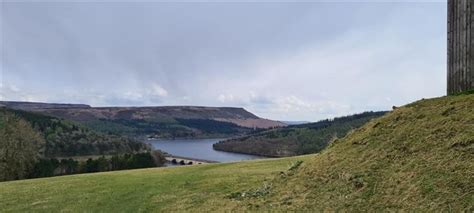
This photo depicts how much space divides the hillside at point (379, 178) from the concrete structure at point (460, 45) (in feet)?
3.76

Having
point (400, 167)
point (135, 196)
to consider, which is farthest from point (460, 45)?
point (135, 196)

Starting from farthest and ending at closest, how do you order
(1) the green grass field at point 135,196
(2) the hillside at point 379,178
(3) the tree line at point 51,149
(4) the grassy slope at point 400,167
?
(3) the tree line at point 51,149, (1) the green grass field at point 135,196, (2) the hillside at point 379,178, (4) the grassy slope at point 400,167

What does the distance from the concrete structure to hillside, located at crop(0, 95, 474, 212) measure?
1145 millimetres

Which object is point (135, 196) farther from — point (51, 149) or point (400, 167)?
point (51, 149)

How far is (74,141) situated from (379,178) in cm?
11223

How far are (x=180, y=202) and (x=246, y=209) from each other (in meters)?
3.16

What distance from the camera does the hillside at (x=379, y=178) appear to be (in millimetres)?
6539

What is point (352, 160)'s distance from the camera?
29.9 feet

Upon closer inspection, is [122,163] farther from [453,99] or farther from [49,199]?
[453,99]

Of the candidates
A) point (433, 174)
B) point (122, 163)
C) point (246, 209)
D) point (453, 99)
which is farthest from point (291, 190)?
point (122, 163)

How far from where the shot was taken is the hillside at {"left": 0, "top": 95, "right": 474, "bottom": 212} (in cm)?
654

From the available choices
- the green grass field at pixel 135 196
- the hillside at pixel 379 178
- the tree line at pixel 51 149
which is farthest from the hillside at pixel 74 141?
the hillside at pixel 379 178

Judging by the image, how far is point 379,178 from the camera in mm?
7652

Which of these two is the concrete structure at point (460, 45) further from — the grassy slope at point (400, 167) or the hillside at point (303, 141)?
the hillside at point (303, 141)
